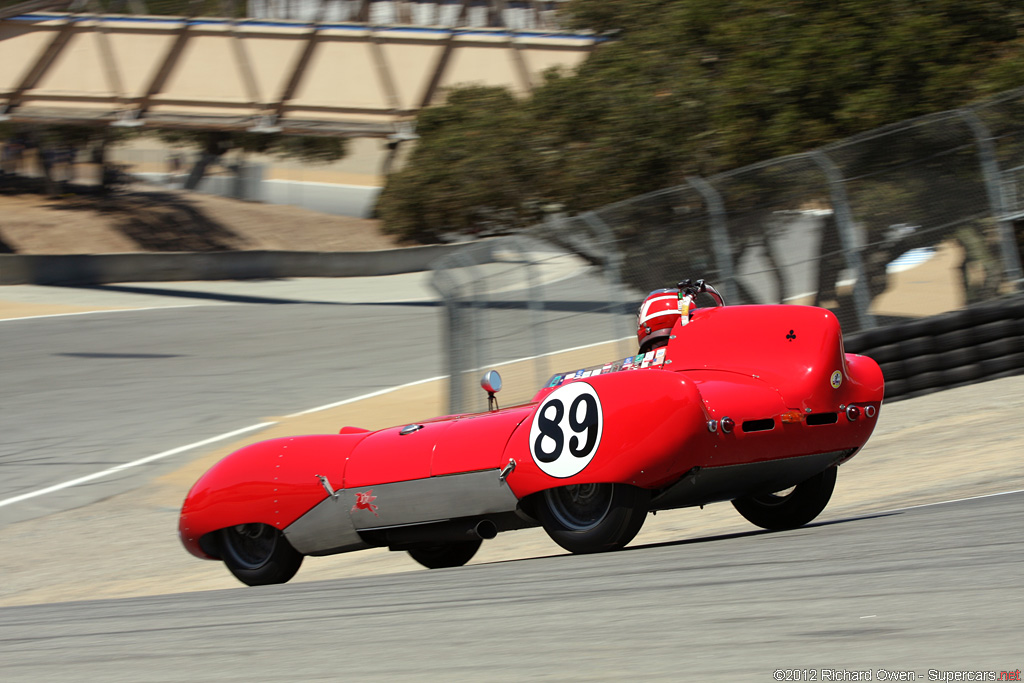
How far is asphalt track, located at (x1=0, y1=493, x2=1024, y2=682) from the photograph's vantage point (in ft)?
8.02

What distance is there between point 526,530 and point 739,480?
10.7 feet

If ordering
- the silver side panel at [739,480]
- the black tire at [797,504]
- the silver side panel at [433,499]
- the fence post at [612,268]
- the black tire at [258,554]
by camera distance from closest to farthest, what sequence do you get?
the silver side panel at [739,480], the silver side panel at [433,499], the black tire at [797,504], the black tire at [258,554], the fence post at [612,268]

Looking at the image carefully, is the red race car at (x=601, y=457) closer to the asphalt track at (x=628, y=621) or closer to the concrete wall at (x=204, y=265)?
the asphalt track at (x=628, y=621)

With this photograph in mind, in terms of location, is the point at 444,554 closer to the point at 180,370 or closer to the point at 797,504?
the point at 797,504

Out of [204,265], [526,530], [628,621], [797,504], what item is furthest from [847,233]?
[204,265]

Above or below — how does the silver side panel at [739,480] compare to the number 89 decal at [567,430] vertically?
below

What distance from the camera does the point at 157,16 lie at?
1192 inches

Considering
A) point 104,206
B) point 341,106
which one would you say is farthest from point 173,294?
point 104,206

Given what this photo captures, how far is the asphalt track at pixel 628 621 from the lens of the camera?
8.02 feet

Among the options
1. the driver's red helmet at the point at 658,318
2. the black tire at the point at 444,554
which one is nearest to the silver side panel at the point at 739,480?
the driver's red helmet at the point at 658,318

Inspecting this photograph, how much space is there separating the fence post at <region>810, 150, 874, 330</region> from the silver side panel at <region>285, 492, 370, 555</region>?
5.77 meters

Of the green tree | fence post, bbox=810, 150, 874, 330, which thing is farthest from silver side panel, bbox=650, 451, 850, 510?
the green tree

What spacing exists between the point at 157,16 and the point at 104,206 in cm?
1041

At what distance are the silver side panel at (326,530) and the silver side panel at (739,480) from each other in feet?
5.27
